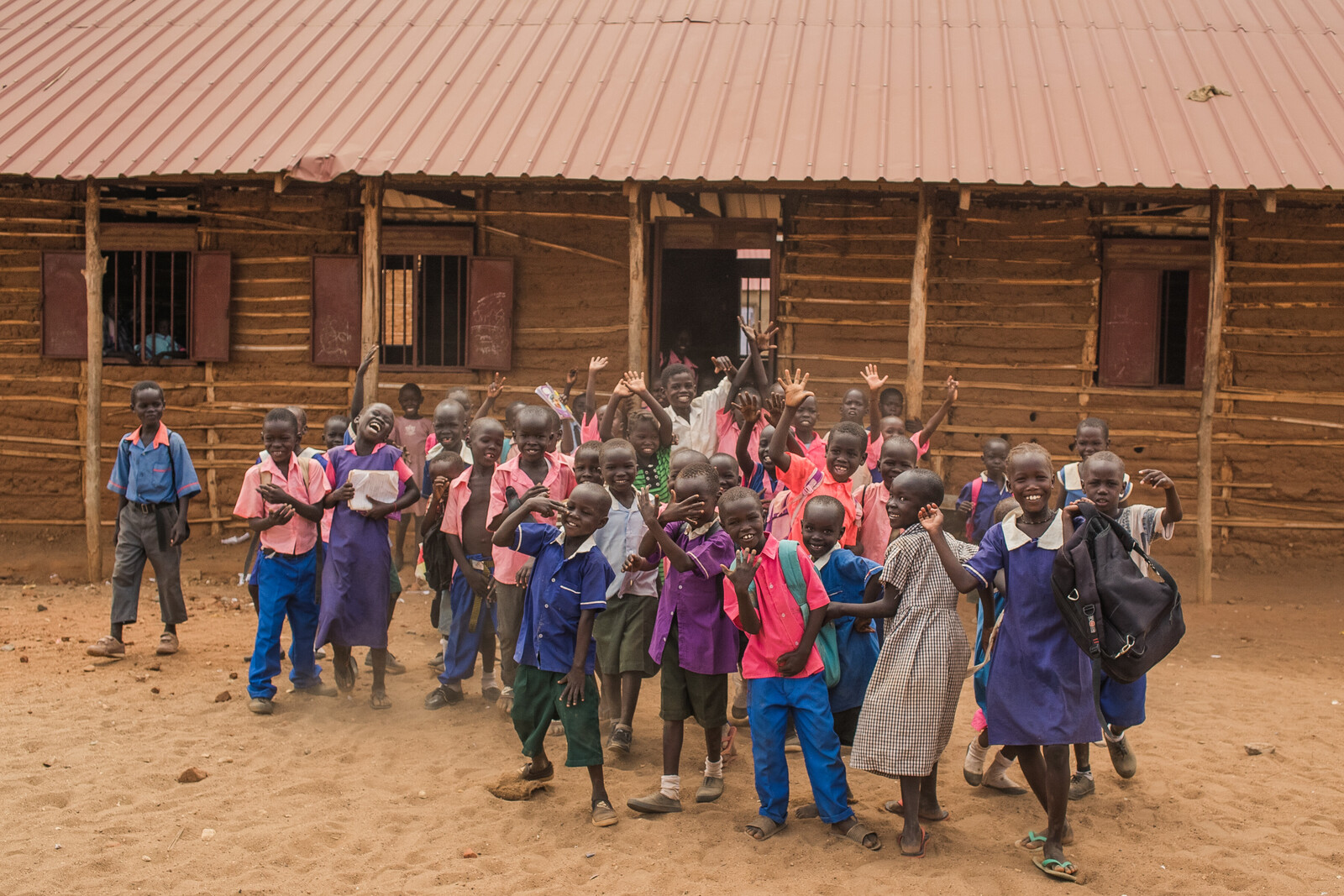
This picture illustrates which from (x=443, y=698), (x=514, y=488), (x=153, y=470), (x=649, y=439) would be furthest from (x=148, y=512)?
(x=649, y=439)

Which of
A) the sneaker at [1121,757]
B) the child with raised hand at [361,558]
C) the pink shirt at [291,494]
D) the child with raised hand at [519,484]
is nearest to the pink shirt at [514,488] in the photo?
the child with raised hand at [519,484]

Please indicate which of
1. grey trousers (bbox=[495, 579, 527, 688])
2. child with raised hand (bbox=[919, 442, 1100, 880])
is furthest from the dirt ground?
grey trousers (bbox=[495, 579, 527, 688])

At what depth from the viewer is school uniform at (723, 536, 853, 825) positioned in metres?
3.68

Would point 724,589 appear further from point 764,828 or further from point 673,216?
point 673,216

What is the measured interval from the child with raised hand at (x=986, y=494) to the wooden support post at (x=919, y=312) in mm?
1171

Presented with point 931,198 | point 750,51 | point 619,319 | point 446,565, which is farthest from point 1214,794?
point 750,51

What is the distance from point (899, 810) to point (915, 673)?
Answer: 0.71 m

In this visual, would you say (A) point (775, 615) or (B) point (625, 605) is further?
(B) point (625, 605)

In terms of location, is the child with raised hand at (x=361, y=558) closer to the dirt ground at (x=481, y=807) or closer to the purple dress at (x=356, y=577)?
the purple dress at (x=356, y=577)

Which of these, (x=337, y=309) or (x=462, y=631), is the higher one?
(x=337, y=309)

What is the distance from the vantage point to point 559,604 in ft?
13.0

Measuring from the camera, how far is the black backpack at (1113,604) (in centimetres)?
331

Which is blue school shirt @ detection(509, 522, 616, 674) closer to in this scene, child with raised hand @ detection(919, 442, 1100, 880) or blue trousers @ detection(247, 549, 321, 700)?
child with raised hand @ detection(919, 442, 1100, 880)

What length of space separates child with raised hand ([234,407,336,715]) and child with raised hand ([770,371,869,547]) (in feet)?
7.40
